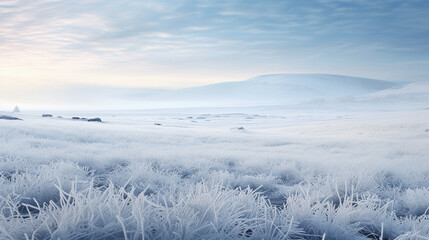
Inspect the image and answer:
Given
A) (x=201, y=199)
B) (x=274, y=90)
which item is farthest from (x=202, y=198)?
(x=274, y=90)

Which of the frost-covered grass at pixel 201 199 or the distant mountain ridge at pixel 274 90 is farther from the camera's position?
the distant mountain ridge at pixel 274 90

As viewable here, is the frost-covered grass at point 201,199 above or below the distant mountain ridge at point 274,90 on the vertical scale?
below

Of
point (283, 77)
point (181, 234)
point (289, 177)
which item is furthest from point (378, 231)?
point (283, 77)

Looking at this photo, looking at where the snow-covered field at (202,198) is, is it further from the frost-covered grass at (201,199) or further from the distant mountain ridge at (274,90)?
the distant mountain ridge at (274,90)

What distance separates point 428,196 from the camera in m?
3.20

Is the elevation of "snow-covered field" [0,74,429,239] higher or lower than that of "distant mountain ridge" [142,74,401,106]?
lower

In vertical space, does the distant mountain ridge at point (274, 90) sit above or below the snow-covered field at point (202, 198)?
above

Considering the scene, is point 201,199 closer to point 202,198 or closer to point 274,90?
point 202,198

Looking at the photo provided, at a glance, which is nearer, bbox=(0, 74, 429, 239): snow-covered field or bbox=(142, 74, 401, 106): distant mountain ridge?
bbox=(0, 74, 429, 239): snow-covered field

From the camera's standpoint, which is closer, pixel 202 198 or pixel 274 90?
pixel 202 198

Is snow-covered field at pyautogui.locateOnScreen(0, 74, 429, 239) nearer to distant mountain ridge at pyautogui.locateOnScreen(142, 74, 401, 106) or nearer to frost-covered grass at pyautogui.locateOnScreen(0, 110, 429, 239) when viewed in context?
frost-covered grass at pyautogui.locateOnScreen(0, 110, 429, 239)

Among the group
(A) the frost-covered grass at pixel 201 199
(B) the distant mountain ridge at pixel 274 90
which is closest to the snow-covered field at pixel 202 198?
(A) the frost-covered grass at pixel 201 199

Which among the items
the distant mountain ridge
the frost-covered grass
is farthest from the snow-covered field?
the distant mountain ridge

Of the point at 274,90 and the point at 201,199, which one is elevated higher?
the point at 274,90
